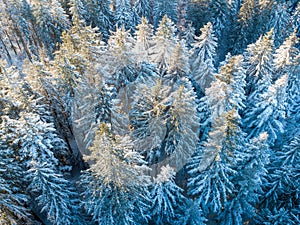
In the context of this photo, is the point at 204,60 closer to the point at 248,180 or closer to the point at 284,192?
the point at 248,180

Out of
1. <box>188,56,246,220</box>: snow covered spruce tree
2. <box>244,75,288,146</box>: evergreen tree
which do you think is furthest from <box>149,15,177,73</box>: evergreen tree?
<box>244,75,288,146</box>: evergreen tree

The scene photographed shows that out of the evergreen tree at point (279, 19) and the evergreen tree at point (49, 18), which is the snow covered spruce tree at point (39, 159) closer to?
the evergreen tree at point (49, 18)

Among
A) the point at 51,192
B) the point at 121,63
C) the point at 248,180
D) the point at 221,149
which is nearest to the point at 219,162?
the point at 221,149

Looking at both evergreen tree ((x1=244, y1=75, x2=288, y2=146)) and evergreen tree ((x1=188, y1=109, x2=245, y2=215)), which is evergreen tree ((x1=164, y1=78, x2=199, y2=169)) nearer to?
evergreen tree ((x1=188, y1=109, x2=245, y2=215))

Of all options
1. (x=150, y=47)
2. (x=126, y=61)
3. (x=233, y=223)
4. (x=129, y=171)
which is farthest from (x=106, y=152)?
(x=150, y=47)

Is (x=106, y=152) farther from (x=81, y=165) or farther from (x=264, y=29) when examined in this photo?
(x=264, y=29)

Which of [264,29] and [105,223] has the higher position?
[264,29]

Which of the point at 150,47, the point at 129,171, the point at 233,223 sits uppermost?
the point at 150,47
